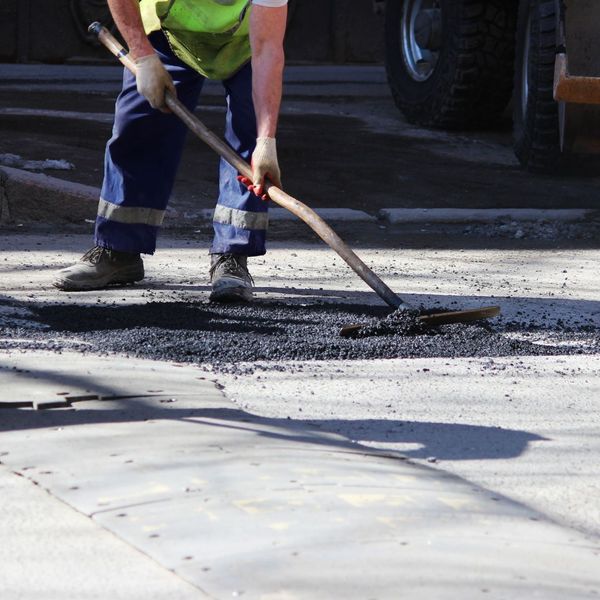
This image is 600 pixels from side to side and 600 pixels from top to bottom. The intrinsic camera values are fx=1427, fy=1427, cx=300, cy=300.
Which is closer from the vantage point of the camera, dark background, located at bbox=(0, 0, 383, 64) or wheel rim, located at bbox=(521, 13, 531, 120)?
wheel rim, located at bbox=(521, 13, 531, 120)

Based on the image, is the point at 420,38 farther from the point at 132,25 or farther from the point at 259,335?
the point at 259,335

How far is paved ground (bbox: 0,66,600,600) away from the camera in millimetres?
2334

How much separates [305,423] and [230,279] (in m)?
1.48

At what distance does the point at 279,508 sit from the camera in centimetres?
254

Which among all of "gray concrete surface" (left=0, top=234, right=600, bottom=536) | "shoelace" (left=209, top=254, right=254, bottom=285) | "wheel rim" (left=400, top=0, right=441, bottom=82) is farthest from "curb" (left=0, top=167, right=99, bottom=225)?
"wheel rim" (left=400, top=0, right=441, bottom=82)

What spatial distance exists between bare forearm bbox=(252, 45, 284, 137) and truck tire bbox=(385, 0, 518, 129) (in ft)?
15.1

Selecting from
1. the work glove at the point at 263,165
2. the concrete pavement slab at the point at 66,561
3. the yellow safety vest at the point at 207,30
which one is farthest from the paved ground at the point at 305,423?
the yellow safety vest at the point at 207,30

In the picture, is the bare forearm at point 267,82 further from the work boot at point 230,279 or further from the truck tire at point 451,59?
the truck tire at point 451,59

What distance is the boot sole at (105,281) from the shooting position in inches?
188

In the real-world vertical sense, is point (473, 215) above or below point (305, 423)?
above

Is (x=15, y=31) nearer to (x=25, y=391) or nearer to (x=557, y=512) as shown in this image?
(x=25, y=391)

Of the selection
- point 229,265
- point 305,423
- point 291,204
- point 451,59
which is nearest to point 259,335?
point 291,204

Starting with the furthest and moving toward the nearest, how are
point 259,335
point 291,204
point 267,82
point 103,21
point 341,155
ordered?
point 103,21 → point 341,155 → point 267,82 → point 291,204 → point 259,335

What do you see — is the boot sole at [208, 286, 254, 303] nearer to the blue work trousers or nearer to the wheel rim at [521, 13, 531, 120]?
the blue work trousers
